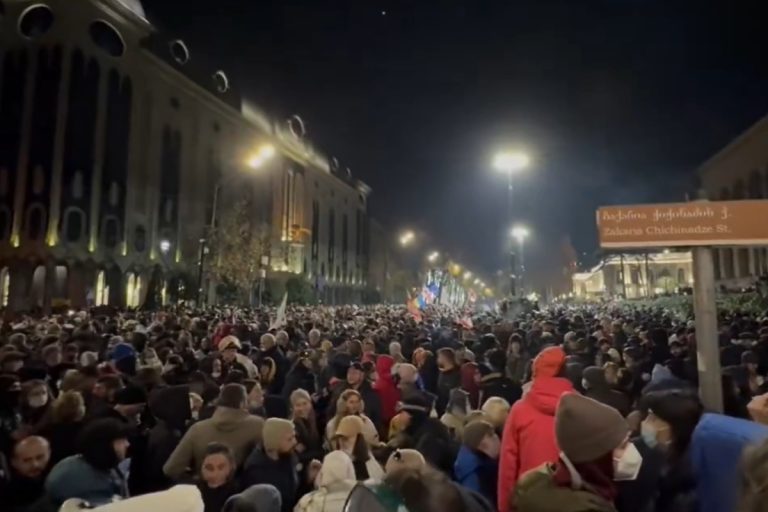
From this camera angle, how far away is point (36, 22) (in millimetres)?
41906

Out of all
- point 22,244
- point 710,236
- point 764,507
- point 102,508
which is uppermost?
point 22,244

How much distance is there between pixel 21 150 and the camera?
41500 mm

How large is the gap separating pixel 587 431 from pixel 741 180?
6480 centimetres

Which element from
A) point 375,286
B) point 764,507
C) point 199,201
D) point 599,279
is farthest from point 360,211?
point 764,507

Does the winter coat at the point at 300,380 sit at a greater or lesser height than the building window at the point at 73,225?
lesser

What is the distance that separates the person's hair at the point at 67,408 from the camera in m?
5.23

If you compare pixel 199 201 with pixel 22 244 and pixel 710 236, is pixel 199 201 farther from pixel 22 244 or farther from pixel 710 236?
pixel 710 236

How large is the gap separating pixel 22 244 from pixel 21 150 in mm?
6506

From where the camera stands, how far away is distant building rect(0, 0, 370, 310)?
40719 mm

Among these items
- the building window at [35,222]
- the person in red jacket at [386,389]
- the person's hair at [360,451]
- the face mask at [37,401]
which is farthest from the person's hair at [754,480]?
the building window at [35,222]

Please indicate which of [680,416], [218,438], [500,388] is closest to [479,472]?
[680,416]

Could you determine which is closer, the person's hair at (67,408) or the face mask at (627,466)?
the face mask at (627,466)

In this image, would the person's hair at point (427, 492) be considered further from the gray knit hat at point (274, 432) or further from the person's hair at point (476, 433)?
the gray knit hat at point (274, 432)

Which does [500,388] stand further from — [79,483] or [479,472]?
[79,483]
